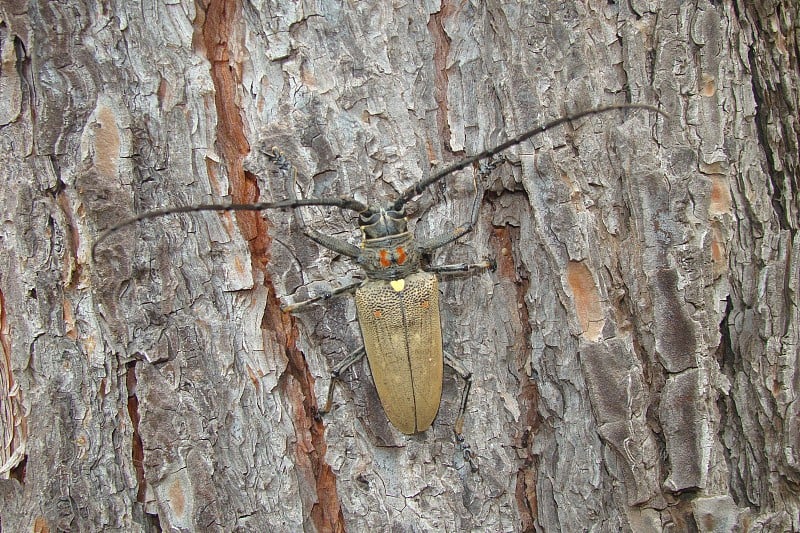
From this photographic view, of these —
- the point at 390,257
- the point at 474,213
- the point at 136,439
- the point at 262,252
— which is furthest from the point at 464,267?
the point at 136,439

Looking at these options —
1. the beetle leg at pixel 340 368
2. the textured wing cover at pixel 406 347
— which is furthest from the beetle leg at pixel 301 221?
the beetle leg at pixel 340 368

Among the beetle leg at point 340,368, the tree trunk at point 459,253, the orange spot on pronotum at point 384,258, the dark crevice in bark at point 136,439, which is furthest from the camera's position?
the orange spot on pronotum at point 384,258

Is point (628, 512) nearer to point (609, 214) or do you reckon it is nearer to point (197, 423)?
point (609, 214)

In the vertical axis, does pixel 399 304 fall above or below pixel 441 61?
below

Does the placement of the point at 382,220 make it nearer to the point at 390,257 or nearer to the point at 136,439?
the point at 390,257

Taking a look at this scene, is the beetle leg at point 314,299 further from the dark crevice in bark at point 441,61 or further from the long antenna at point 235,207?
the dark crevice in bark at point 441,61

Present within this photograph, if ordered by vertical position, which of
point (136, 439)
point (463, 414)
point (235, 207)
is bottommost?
point (463, 414)

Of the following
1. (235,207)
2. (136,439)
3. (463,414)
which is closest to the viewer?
(235,207)

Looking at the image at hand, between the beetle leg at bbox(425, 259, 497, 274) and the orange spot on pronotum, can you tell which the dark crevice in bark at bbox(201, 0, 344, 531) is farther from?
the beetle leg at bbox(425, 259, 497, 274)

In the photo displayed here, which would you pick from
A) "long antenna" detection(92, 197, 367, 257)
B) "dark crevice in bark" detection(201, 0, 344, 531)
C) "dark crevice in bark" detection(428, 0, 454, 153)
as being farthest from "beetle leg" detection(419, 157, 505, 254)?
"dark crevice in bark" detection(201, 0, 344, 531)
